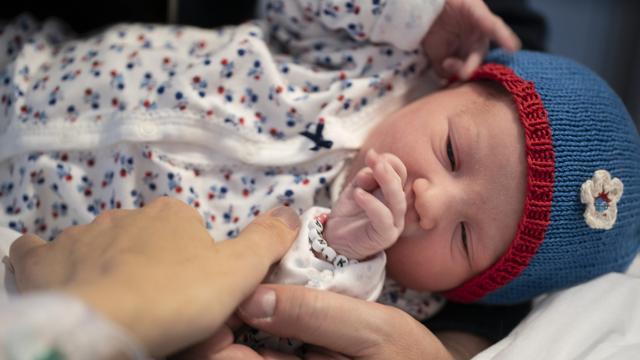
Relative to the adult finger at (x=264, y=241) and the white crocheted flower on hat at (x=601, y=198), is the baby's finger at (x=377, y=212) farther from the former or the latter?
the white crocheted flower on hat at (x=601, y=198)

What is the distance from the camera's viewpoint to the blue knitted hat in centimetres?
97

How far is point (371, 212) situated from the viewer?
92cm

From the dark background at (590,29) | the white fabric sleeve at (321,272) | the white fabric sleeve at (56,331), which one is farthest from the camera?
the dark background at (590,29)

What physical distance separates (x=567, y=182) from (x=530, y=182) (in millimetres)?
70

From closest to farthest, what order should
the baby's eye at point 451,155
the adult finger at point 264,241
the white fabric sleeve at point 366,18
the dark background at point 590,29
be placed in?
the adult finger at point 264,241 → the baby's eye at point 451,155 → the white fabric sleeve at point 366,18 → the dark background at point 590,29

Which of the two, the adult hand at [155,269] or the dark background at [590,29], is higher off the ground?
the dark background at [590,29]

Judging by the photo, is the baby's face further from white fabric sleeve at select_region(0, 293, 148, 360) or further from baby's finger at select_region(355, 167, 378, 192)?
white fabric sleeve at select_region(0, 293, 148, 360)

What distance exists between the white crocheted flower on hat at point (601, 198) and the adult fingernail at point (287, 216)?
502mm

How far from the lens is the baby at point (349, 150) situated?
98 cm

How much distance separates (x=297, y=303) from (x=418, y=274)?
345 mm

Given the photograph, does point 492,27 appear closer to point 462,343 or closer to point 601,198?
point 601,198

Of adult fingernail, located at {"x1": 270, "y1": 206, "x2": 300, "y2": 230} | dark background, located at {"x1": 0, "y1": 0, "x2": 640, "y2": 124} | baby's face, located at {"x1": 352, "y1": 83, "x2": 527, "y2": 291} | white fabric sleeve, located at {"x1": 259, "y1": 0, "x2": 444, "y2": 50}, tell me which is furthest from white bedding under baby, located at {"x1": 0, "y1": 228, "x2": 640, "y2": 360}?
A: dark background, located at {"x1": 0, "y1": 0, "x2": 640, "y2": 124}

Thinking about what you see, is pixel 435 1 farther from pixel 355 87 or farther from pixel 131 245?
pixel 131 245

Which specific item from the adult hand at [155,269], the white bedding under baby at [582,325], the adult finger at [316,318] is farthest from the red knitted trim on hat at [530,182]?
the adult hand at [155,269]
